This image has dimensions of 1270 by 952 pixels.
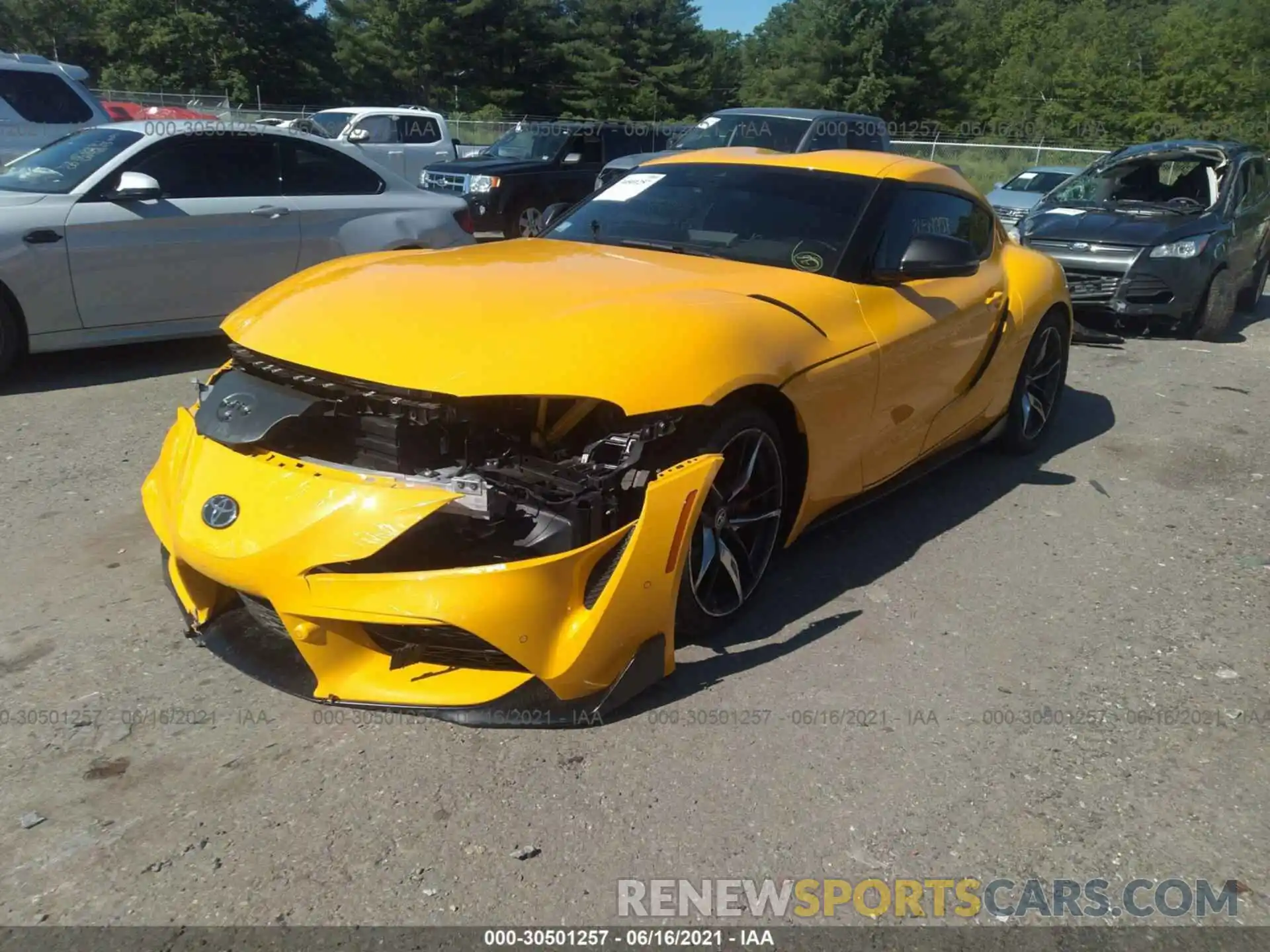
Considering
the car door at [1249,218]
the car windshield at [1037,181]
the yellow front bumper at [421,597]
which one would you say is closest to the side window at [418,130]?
the car windshield at [1037,181]

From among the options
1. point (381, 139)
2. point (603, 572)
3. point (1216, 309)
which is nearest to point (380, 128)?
point (381, 139)

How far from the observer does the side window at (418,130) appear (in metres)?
17.0

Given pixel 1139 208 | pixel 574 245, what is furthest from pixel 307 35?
pixel 574 245

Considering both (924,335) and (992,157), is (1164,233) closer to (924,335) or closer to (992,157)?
(924,335)

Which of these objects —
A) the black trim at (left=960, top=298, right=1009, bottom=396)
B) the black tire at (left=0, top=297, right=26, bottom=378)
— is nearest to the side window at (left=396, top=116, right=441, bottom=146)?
the black tire at (left=0, top=297, right=26, bottom=378)

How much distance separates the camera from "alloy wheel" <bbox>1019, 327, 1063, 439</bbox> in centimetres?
546

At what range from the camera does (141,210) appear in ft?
21.0

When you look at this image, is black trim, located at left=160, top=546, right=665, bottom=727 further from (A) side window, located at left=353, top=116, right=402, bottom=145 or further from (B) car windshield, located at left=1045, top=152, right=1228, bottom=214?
(A) side window, located at left=353, top=116, right=402, bottom=145

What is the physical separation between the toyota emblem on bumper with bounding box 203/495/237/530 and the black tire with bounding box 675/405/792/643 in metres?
1.30

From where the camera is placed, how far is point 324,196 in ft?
24.3

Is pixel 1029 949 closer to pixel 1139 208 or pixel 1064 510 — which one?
pixel 1064 510

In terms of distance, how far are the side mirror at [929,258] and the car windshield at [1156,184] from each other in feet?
22.3

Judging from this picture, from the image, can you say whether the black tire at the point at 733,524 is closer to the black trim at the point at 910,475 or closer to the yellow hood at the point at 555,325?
the yellow hood at the point at 555,325

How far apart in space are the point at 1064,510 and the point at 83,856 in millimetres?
4395
